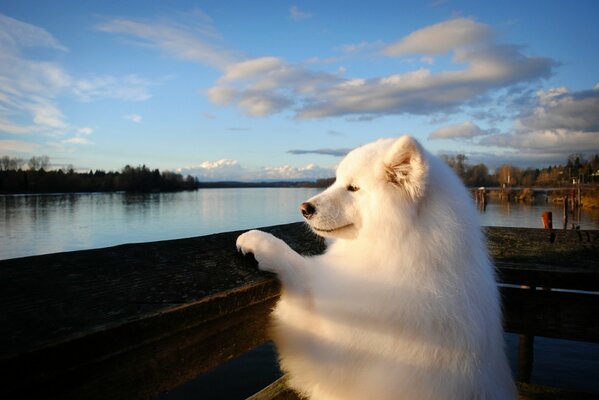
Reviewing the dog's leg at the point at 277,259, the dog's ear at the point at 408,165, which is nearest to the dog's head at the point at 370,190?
the dog's ear at the point at 408,165

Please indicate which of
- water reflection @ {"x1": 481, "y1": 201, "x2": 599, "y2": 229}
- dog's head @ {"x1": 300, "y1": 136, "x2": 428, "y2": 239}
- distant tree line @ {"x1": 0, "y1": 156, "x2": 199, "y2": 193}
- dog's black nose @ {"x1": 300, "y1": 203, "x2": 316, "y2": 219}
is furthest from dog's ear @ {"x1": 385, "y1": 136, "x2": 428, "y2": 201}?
distant tree line @ {"x1": 0, "y1": 156, "x2": 199, "y2": 193}

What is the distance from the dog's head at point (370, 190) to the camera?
213 centimetres

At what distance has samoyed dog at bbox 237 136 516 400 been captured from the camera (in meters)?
1.63

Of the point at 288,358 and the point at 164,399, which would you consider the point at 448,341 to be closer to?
the point at 288,358

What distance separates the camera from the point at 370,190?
2.37 metres

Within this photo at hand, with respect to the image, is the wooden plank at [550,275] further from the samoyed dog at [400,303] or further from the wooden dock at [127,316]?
the wooden dock at [127,316]

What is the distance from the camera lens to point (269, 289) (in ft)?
5.48

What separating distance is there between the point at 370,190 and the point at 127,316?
1683 mm

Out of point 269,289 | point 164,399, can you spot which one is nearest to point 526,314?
point 269,289

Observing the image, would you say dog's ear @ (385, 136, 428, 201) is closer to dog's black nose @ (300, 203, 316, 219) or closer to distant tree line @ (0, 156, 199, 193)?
dog's black nose @ (300, 203, 316, 219)

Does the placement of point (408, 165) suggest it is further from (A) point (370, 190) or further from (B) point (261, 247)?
(B) point (261, 247)

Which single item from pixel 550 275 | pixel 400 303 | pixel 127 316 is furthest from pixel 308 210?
pixel 550 275

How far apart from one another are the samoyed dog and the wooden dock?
23cm

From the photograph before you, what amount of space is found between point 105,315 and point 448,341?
4.69ft
